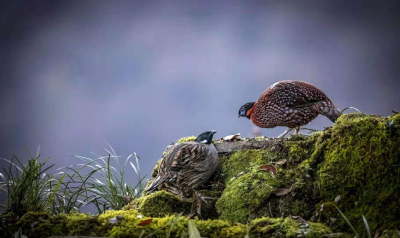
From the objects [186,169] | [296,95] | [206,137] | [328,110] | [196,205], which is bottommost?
[196,205]

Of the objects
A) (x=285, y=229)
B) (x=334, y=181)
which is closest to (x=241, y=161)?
A: (x=334, y=181)

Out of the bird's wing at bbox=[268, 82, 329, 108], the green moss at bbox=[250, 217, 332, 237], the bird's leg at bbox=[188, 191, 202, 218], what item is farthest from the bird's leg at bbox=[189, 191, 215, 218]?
the bird's wing at bbox=[268, 82, 329, 108]

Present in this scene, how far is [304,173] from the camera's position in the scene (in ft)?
8.09

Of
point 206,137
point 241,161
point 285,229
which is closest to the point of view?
point 285,229

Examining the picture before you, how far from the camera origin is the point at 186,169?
2.82 meters

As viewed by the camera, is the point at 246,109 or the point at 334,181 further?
the point at 246,109

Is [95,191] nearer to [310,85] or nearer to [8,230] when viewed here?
[8,230]

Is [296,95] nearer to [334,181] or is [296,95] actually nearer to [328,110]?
[328,110]

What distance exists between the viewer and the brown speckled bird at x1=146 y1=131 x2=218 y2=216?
2.78m

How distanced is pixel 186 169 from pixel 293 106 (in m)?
1.08

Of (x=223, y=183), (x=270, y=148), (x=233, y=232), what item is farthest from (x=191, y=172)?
(x=233, y=232)

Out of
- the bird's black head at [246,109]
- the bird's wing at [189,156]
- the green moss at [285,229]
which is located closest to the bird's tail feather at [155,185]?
the bird's wing at [189,156]

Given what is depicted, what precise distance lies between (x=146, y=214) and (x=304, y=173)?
1.17m

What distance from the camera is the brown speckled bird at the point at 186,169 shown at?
2781 mm
